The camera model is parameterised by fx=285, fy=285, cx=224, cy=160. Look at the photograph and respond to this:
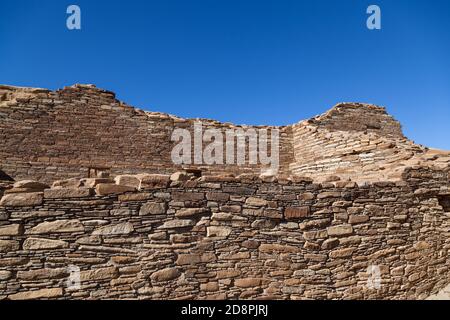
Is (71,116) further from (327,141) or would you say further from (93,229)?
(327,141)

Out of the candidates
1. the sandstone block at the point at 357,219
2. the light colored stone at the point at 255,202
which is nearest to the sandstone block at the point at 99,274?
the light colored stone at the point at 255,202

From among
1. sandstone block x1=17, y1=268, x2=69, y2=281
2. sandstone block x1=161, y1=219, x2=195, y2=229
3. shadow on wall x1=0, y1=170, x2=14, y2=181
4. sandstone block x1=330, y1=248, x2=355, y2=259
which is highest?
shadow on wall x1=0, y1=170, x2=14, y2=181

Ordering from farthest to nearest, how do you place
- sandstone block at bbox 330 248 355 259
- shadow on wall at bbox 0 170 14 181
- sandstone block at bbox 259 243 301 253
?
1. shadow on wall at bbox 0 170 14 181
2. sandstone block at bbox 330 248 355 259
3. sandstone block at bbox 259 243 301 253

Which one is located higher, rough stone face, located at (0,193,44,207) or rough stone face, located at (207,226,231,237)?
rough stone face, located at (0,193,44,207)

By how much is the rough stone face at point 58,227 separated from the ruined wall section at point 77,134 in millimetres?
5097

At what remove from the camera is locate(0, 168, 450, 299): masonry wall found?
11.5 ft

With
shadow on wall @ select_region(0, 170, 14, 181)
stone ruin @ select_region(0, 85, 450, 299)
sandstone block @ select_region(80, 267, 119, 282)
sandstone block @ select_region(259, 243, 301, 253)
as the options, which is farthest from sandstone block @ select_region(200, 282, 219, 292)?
shadow on wall @ select_region(0, 170, 14, 181)

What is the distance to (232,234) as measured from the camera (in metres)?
4.21

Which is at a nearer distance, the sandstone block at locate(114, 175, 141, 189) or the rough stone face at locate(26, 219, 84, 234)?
the rough stone face at locate(26, 219, 84, 234)

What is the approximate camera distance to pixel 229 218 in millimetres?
4223

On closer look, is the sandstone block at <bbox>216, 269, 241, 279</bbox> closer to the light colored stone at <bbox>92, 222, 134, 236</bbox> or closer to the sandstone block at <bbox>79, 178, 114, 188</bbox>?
the light colored stone at <bbox>92, 222, 134, 236</bbox>

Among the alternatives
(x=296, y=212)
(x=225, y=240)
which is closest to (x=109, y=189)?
(x=225, y=240)

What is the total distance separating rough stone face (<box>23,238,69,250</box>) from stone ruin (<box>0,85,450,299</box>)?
1 cm
